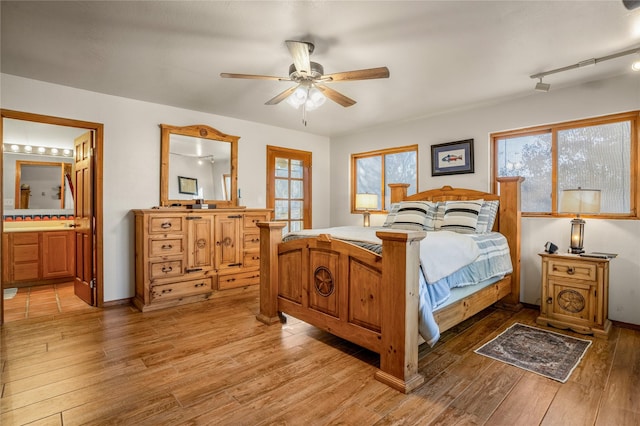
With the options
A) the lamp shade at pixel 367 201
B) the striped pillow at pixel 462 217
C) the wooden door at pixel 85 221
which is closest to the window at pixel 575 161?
the striped pillow at pixel 462 217

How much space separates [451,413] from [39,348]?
304 cm

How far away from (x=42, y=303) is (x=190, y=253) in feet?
5.95

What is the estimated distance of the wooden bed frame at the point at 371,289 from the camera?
79.0 inches

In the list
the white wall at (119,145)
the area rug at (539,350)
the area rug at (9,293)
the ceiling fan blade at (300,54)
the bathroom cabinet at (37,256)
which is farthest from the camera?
the bathroom cabinet at (37,256)

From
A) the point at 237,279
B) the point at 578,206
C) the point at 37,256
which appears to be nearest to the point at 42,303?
the point at 37,256

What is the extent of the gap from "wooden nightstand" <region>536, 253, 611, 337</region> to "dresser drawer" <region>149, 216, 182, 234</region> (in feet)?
12.6

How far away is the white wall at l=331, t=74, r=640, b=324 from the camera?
3.06 metres

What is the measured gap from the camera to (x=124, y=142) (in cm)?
378

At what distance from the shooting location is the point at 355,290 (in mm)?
2355

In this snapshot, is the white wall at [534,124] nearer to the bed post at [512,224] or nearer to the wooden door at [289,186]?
the bed post at [512,224]

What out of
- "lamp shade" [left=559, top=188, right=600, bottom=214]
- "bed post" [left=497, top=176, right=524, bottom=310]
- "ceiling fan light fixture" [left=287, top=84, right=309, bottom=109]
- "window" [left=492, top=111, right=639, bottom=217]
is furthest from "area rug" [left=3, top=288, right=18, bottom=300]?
"lamp shade" [left=559, top=188, right=600, bottom=214]

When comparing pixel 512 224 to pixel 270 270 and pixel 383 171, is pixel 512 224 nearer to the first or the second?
pixel 383 171

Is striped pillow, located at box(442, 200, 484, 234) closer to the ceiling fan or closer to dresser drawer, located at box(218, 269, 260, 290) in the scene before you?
the ceiling fan

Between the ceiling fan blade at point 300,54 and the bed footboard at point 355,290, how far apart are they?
50.3 inches
